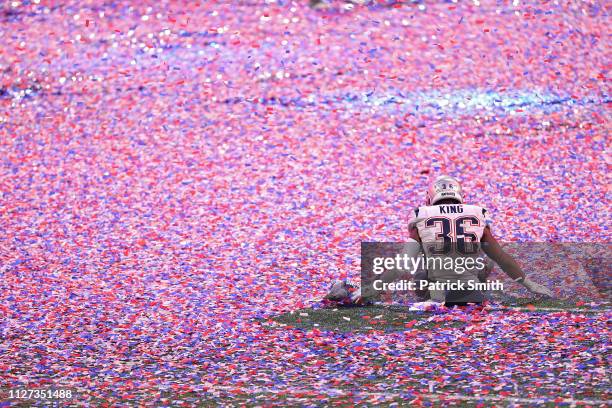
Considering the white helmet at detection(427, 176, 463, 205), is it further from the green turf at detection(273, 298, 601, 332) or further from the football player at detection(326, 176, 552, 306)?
the green turf at detection(273, 298, 601, 332)

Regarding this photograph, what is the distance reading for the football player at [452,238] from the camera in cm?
1261

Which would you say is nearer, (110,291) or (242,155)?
(110,291)

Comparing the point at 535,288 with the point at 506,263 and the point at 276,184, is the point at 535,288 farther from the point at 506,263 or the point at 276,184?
the point at 276,184

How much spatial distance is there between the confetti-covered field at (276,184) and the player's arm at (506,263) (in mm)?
385

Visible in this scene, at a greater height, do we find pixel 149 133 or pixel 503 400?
pixel 149 133

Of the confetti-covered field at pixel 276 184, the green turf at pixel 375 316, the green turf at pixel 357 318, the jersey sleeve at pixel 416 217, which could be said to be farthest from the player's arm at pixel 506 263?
the green turf at pixel 357 318

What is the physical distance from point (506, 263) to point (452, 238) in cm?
99

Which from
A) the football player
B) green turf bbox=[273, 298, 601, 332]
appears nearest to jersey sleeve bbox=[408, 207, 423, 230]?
the football player

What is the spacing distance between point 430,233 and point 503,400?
120 inches

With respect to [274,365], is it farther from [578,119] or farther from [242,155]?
[578,119]

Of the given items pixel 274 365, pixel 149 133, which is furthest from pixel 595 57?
pixel 274 365

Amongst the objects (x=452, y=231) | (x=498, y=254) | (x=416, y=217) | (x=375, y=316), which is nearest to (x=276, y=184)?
(x=375, y=316)

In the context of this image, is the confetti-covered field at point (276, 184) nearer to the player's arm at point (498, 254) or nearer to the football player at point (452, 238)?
the football player at point (452, 238)

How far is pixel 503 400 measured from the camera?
1008cm
